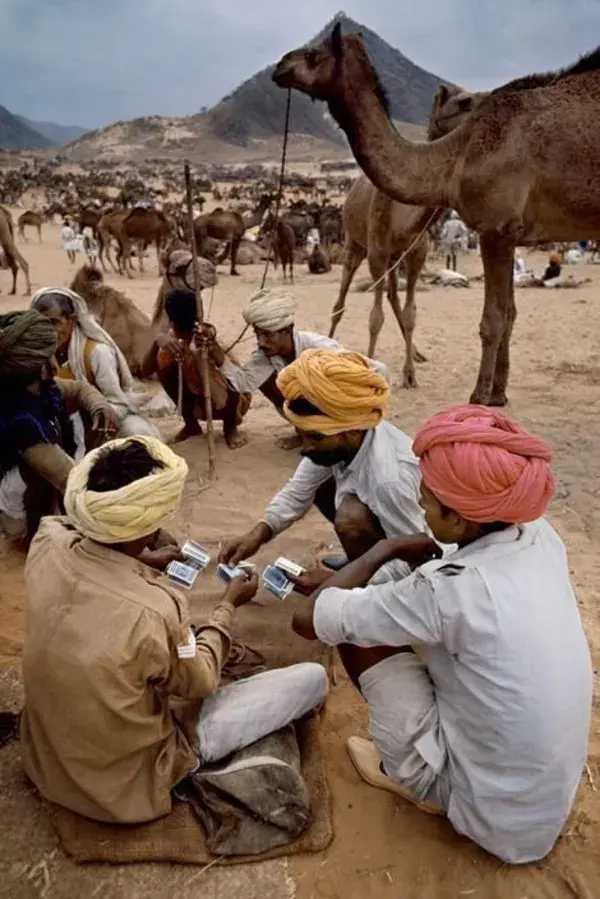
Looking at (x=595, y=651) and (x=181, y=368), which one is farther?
(x=181, y=368)

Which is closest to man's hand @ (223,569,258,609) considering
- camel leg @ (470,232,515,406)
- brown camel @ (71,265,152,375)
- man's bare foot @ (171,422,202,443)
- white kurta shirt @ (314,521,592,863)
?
white kurta shirt @ (314,521,592,863)

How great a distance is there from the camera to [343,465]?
323 cm

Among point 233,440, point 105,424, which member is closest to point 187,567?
point 105,424

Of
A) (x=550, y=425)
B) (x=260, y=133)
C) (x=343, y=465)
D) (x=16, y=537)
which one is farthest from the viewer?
(x=260, y=133)

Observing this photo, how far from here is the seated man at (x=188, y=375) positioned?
5078 millimetres

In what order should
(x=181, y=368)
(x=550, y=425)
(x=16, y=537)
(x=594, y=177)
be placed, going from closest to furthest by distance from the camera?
(x=16, y=537) < (x=181, y=368) < (x=594, y=177) < (x=550, y=425)

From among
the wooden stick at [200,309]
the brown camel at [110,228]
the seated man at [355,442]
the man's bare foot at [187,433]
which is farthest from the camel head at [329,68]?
the brown camel at [110,228]

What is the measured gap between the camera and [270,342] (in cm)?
454

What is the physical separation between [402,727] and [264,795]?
0.51 metres

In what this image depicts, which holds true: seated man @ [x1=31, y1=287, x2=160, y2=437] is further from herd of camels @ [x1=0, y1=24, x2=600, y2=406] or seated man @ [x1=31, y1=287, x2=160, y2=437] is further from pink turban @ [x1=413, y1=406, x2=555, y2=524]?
pink turban @ [x1=413, y1=406, x2=555, y2=524]

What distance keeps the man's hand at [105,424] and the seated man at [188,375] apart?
30.0 inches

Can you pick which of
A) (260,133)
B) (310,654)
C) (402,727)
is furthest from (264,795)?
(260,133)

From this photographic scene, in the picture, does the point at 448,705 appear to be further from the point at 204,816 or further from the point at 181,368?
the point at 181,368

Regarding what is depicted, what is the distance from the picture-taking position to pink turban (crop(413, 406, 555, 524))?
6.57 ft
